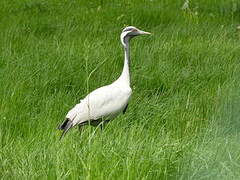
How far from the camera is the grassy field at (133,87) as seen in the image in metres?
3.77

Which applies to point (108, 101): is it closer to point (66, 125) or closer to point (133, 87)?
point (66, 125)

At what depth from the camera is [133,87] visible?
6273mm

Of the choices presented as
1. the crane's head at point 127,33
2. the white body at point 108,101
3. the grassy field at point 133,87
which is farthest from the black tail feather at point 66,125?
the crane's head at point 127,33

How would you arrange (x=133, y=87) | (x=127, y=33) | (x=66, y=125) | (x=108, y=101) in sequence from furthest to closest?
(x=133, y=87) → (x=127, y=33) → (x=108, y=101) → (x=66, y=125)

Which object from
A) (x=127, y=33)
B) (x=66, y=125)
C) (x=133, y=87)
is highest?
(x=127, y=33)

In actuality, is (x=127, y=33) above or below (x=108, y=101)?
above

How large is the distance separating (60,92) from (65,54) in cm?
99

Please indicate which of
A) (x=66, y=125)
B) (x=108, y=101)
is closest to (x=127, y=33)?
(x=108, y=101)

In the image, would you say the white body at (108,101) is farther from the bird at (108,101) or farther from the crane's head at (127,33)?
the crane's head at (127,33)

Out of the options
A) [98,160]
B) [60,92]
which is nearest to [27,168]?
[98,160]

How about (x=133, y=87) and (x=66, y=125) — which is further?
(x=133, y=87)

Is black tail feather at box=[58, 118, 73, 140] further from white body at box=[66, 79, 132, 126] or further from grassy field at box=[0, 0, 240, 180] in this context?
white body at box=[66, 79, 132, 126]

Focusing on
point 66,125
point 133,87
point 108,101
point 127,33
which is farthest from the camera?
point 133,87

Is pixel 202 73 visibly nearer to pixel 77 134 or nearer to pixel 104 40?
pixel 104 40
